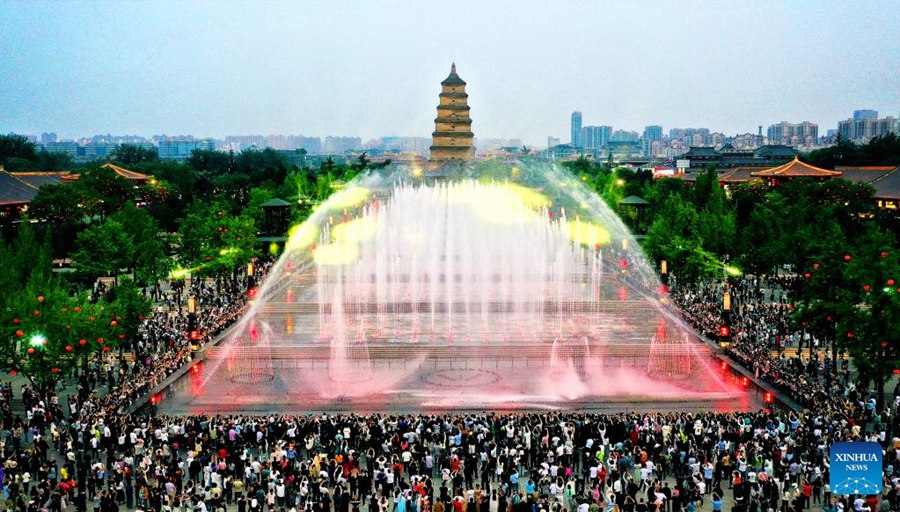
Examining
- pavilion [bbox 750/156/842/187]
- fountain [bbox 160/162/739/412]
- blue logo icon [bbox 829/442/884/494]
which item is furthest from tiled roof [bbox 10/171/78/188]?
blue logo icon [bbox 829/442/884/494]

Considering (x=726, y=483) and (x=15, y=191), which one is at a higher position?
(x=15, y=191)

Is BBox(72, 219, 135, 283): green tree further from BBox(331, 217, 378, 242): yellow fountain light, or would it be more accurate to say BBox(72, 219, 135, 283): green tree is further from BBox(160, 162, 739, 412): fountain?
BBox(331, 217, 378, 242): yellow fountain light

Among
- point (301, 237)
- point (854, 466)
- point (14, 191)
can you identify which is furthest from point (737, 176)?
point (854, 466)

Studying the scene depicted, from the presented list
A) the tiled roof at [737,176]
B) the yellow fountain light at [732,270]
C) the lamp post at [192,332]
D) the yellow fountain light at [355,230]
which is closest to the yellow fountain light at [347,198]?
the yellow fountain light at [355,230]

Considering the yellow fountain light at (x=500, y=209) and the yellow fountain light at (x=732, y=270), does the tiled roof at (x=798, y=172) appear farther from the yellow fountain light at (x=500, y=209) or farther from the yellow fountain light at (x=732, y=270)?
the yellow fountain light at (x=732, y=270)

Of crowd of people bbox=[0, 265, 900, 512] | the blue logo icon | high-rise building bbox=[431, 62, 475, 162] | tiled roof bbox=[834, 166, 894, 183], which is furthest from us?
high-rise building bbox=[431, 62, 475, 162]

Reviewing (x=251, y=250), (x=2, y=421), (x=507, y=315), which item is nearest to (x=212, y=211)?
(x=251, y=250)

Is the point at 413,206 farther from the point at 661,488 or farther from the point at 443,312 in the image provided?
the point at 661,488
